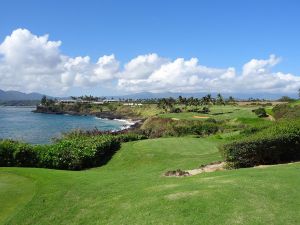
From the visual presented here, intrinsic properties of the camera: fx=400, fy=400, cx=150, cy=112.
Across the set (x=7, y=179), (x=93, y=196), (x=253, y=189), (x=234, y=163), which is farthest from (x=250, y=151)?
(x=7, y=179)

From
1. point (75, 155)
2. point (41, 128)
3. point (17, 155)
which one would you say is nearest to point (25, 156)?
point (17, 155)

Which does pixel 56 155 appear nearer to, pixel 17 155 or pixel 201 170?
pixel 17 155

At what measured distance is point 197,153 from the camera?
93.3ft

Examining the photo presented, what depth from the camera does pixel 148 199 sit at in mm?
12641

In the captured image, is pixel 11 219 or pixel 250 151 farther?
pixel 250 151

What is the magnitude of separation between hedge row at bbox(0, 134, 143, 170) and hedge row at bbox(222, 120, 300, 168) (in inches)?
465

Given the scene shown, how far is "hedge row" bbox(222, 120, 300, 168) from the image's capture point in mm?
18859

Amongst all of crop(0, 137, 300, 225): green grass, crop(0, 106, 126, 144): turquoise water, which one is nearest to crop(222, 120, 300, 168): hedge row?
crop(0, 137, 300, 225): green grass

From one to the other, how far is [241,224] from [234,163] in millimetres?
9568

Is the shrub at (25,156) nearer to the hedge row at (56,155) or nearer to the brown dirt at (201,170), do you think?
the hedge row at (56,155)

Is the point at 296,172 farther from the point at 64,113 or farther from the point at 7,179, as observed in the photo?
the point at 64,113

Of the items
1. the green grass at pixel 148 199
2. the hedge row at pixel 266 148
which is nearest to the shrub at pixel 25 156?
the green grass at pixel 148 199

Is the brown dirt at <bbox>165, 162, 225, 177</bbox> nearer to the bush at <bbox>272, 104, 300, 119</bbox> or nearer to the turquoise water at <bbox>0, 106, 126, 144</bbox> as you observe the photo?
the bush at <bbox>272, 104, 300, 119</bbox>

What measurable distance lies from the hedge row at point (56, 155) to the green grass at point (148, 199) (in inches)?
245
